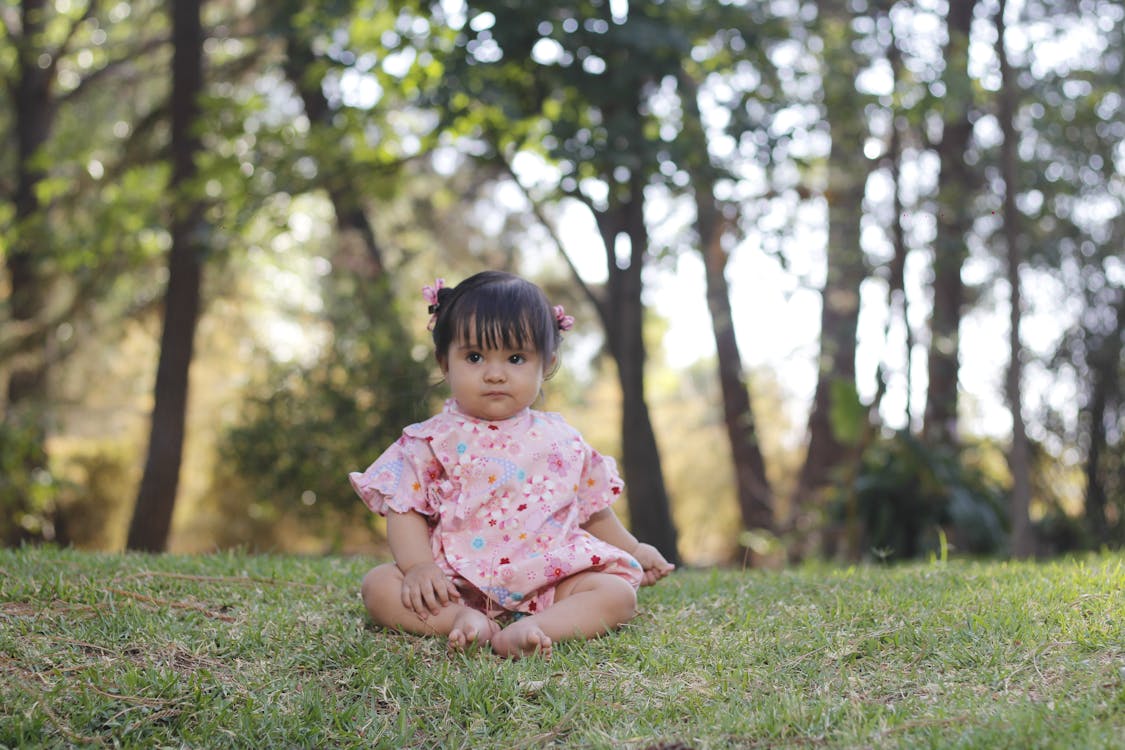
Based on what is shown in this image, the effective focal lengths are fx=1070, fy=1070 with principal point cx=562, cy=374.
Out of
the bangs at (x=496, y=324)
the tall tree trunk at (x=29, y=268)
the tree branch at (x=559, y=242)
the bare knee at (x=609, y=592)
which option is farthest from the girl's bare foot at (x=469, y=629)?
the tall tree trunk at (x=29, y=268)

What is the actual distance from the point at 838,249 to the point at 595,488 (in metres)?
6.90

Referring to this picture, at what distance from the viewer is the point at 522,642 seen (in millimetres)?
2920

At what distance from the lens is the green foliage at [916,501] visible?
328 inches

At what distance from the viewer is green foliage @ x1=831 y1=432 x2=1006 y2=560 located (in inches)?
328

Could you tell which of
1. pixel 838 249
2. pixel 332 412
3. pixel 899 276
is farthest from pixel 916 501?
pixel 332 412

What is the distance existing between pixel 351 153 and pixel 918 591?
5.97 m

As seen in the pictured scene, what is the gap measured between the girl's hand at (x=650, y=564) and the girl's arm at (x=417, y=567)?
0.62 m

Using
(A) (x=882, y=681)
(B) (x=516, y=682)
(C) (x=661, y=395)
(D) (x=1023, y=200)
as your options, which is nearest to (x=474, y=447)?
(B) (x=516, y=682)

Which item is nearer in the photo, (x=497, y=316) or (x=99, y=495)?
(x=497, y=316)

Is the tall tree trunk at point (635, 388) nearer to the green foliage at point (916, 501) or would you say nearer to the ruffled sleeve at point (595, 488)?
the green foliage at point (916, 501)

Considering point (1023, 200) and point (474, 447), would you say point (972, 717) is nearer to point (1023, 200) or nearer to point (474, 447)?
point (474, 447)

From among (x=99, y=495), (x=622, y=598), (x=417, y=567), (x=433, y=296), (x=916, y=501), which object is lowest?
(x=99, y=495)

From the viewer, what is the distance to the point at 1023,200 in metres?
11.6

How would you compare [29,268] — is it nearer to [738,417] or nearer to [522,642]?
[738,417]
